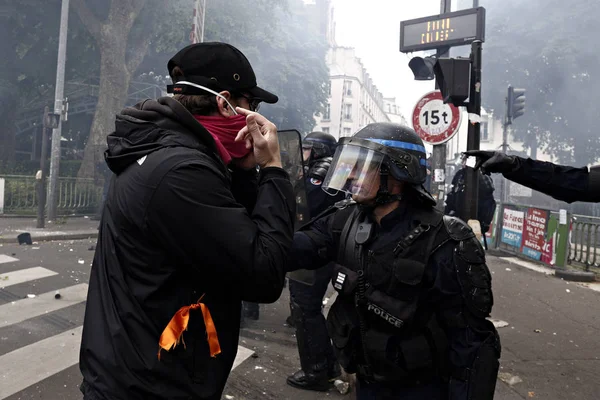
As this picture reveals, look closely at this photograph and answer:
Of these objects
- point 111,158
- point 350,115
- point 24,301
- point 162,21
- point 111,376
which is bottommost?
point 24,301

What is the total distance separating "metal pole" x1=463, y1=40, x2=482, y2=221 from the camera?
18.4ft

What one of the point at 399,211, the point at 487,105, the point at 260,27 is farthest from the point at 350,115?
the point at 399,211

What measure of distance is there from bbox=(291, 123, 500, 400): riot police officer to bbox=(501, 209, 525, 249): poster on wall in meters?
10.9

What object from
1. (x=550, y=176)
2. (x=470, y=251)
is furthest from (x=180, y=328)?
(x=550, y=176)

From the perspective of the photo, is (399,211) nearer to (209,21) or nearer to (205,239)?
(205,239)

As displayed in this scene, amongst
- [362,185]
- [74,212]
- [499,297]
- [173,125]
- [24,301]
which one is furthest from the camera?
[74,212]

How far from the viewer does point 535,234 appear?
11.6 m

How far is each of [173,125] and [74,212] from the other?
1585 centimetres

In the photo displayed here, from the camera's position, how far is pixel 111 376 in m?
1.42

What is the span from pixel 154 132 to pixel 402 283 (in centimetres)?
119

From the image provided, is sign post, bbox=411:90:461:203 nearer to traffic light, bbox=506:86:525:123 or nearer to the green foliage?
traffic light, bbox=506:86:525:123

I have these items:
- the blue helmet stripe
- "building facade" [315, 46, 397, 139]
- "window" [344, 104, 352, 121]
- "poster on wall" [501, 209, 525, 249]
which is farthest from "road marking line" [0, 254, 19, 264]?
"window" [344, 104, 352, 121]

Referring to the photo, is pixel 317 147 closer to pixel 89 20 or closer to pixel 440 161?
pixel 440 161

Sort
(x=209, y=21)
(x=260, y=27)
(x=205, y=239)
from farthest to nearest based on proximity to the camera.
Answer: (x=260, y=27) → (x=209, y=21) → (x=205, y=239)
